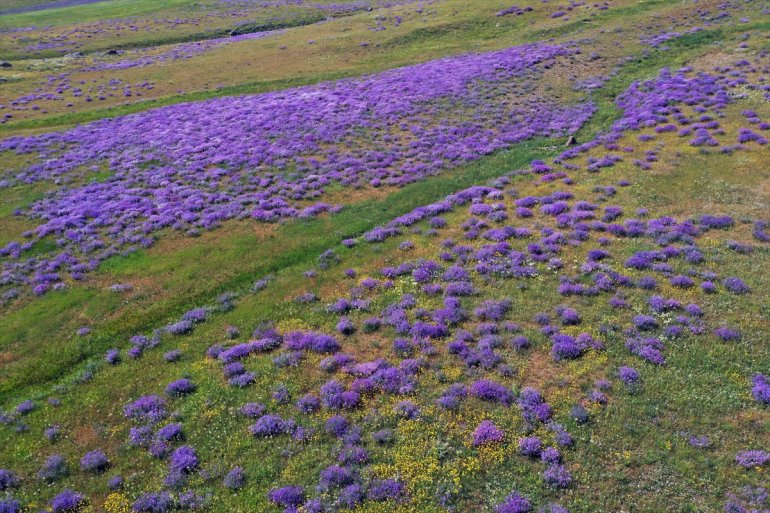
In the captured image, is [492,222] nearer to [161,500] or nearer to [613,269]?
[613,269]

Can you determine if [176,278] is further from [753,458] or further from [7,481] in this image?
[753,458]

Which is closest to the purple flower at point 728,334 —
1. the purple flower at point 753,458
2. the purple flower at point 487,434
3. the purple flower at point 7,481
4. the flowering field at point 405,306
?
the flowering field at point 405,306

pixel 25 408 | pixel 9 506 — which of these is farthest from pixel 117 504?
pixel 25 408

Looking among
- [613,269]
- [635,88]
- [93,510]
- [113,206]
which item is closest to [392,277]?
[613,269]

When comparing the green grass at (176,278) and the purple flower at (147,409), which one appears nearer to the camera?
the purple flower at (147,409)

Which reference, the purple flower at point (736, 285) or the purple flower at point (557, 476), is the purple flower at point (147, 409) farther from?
the purple flower at point (736, 285)

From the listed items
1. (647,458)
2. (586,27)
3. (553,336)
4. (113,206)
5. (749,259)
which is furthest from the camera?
(586,27)

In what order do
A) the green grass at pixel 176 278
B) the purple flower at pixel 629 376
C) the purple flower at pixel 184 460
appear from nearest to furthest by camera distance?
the purple flower at pixel 184 460
the purple flower at pixel 629 376
the green grass at pixel 176 278

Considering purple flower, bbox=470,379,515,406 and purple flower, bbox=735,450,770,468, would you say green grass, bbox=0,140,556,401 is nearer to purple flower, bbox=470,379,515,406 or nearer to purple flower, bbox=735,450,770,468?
purple flower, bbox=470,379,515,406

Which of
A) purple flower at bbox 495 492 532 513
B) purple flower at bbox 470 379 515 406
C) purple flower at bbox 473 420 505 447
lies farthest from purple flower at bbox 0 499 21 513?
purple flower at bbox 470 379 515 406
